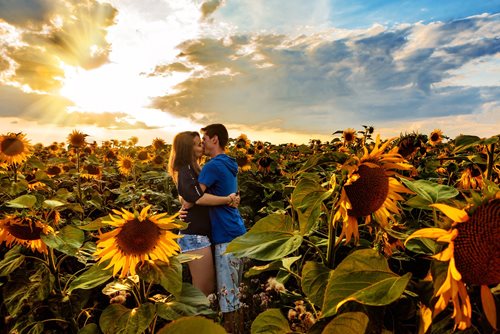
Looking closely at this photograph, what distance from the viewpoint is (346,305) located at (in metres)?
0.99

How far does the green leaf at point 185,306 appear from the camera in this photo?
1558mm

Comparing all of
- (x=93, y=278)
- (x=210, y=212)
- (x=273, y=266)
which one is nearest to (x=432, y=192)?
(x=273, y=266)

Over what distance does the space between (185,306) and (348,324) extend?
1.01 m

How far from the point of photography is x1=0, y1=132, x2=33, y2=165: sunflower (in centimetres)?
486

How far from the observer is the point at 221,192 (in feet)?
14.1

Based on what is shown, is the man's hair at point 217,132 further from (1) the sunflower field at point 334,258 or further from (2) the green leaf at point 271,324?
(2) the green leaf at point 271,324

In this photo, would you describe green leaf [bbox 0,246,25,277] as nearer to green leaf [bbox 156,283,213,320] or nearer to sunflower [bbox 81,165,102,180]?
green leaf [bbox 156,283,213,320]

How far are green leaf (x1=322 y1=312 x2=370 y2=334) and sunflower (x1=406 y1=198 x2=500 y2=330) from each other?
7.6 inches

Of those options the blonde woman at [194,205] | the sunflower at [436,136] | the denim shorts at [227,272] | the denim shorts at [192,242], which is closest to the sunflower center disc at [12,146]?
the blonde woman at [194,205]

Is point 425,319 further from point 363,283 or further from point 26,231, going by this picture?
point 26,231

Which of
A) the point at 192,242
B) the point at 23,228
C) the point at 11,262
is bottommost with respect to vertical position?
the point at 192,242

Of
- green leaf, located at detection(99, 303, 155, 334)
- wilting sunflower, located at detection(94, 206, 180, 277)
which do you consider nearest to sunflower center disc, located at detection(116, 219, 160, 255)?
wilting sunflower, located at detection(94, 206, 180, 277)

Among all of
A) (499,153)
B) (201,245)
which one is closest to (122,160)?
(201,245)

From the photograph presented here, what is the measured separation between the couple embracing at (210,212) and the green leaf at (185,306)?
6.62ft
